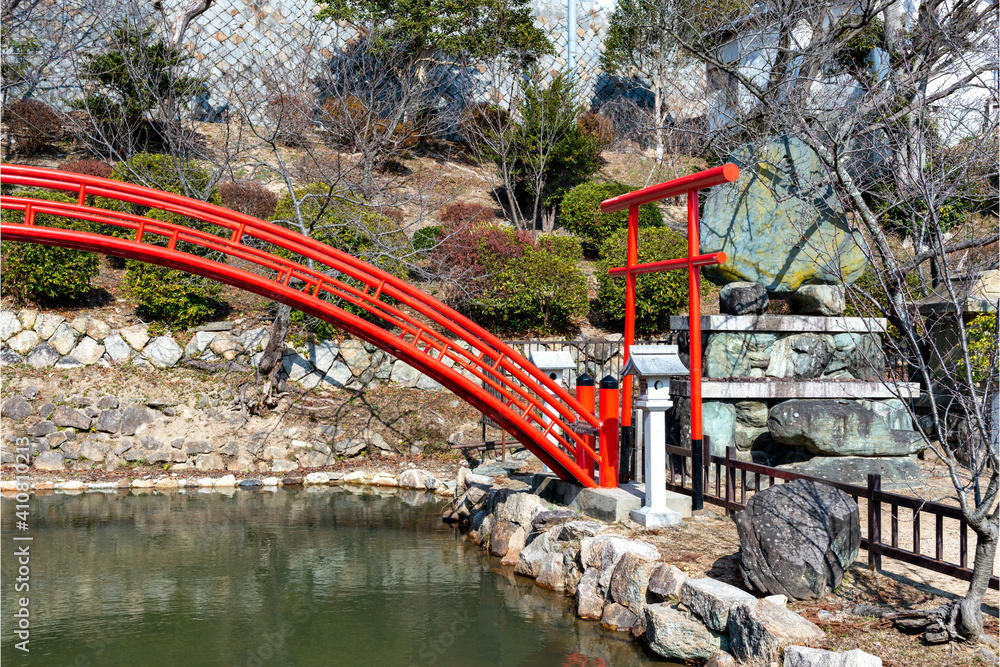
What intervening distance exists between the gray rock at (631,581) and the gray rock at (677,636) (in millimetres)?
277

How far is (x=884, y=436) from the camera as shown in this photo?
26.2 ft

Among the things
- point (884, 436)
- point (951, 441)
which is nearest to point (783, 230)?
point (884, 436)

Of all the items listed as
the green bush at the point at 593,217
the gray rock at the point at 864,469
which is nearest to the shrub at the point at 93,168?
the green bush at the point at 593,217

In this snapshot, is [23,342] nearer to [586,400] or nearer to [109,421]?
[109,421]

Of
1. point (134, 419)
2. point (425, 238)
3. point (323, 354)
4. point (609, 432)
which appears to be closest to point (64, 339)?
point (134, 419)

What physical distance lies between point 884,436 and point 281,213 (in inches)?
390

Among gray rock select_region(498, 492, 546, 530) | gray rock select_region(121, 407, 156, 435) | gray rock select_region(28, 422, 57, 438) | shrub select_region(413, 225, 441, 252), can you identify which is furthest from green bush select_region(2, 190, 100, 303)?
gray rock select_region(498, 492, 546, 530)

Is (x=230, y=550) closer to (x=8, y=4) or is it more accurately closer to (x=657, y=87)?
(x=8, y=4)

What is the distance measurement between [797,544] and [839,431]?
3.37m

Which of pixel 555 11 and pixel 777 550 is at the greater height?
pixel 555 11

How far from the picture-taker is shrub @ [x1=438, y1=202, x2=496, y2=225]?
16.3m

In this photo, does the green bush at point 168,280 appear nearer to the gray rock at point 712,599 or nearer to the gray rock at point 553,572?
the gray rock at point 553,572

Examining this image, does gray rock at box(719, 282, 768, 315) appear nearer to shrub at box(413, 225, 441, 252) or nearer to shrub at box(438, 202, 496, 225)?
shrub at box(413, 225, 441, 252)

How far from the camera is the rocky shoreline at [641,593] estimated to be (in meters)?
4.35
